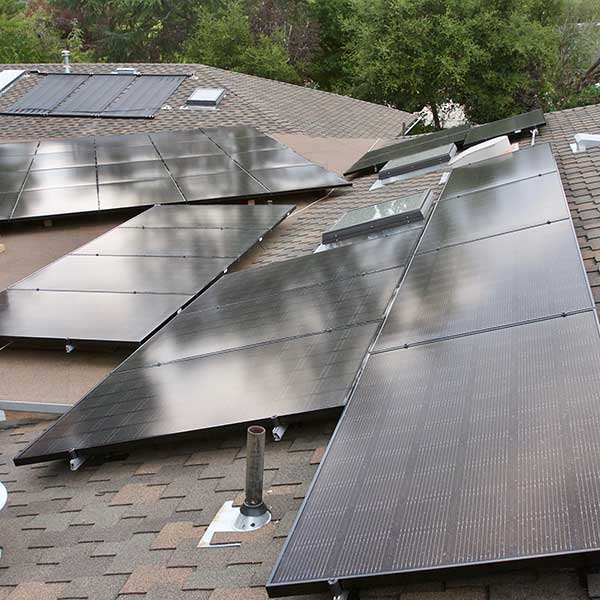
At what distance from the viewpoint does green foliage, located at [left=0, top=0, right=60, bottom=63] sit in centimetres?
4562

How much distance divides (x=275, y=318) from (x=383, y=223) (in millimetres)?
2861

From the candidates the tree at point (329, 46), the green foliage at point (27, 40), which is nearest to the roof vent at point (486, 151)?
the tree at point (329, 46)

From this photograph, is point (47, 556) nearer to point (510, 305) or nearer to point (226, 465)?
point (226, 465)

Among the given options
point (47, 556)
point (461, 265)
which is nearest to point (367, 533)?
point (47, 556)

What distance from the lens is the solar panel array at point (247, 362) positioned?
5.43 m

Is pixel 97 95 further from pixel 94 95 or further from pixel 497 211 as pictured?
pixel 497 211

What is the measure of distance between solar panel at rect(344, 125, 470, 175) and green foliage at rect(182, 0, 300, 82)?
87.8ft

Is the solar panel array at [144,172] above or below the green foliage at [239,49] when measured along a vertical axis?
below

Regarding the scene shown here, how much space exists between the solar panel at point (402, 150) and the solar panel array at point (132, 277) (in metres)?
4.08

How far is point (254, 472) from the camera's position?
437 centimetres

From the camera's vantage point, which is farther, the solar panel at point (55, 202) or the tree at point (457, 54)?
the tree at point (457, 54)

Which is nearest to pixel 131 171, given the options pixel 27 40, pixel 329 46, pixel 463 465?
pixel 463 465

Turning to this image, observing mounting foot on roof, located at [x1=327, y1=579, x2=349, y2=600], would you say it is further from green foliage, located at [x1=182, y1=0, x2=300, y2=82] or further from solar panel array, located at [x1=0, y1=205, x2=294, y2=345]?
green foliage, located at [x1=182, y1=0, x2=300, y2=82]

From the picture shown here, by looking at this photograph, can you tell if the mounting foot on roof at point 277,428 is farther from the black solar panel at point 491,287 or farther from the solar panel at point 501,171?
the solar panel at point 501,171
